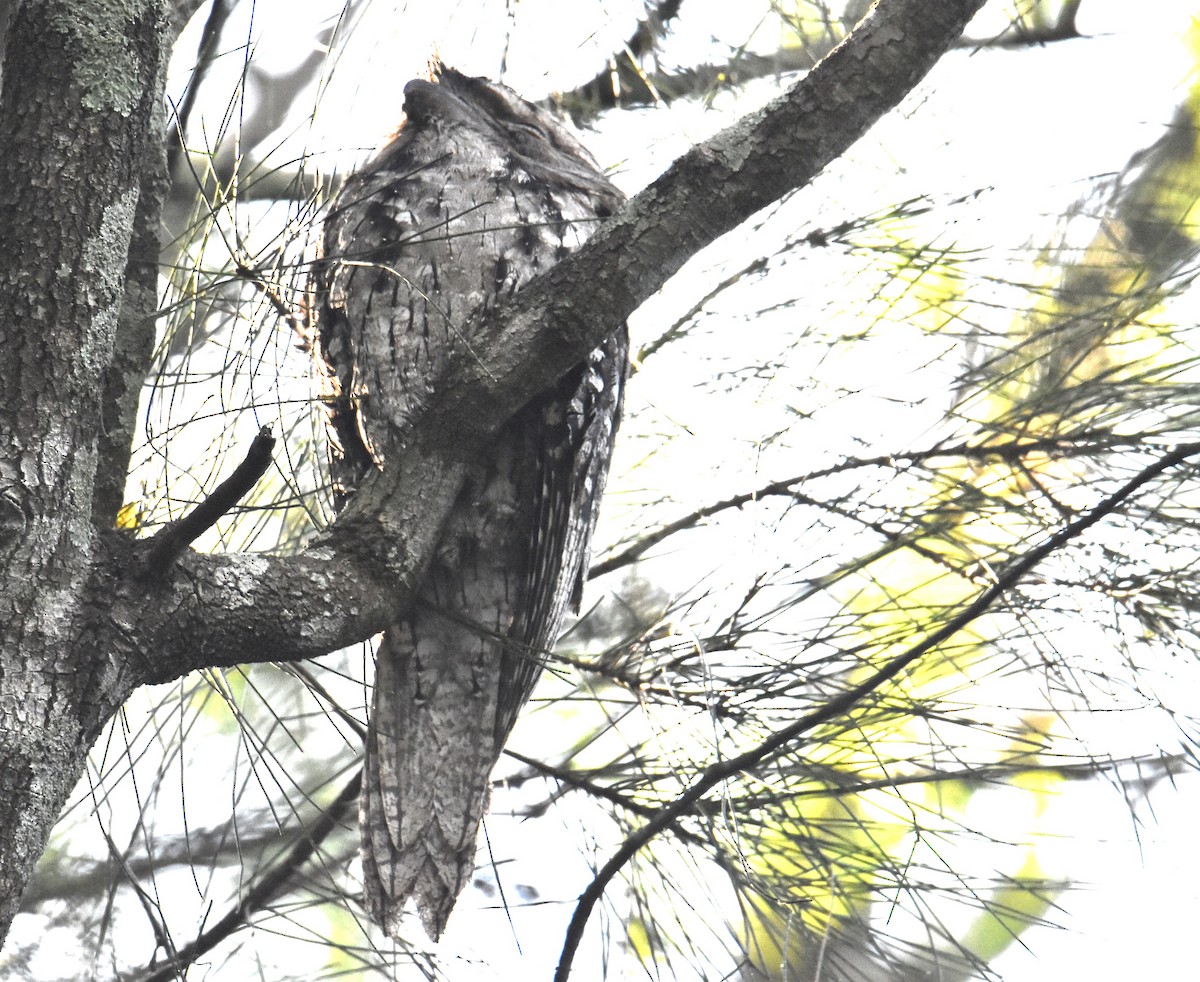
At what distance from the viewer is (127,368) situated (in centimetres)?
133

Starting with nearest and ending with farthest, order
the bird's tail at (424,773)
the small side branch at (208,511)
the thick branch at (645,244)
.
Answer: the small side branch at (208,511) < the thick branch at (645,244) < the bird's tail at (424,773)

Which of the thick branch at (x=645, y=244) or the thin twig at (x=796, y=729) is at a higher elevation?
the thick branch at (x=645, y=244)

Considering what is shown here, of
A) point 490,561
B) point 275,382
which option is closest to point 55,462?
point 275,382

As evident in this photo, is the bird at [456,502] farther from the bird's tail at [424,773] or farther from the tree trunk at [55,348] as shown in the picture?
the tree trunk at [55,348]

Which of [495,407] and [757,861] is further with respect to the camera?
[757,861]

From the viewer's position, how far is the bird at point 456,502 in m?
1.57

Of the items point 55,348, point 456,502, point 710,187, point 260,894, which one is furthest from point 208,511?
point 260,894

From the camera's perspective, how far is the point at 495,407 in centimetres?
136

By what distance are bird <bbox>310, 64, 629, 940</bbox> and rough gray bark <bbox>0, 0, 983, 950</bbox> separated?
0.20 metres

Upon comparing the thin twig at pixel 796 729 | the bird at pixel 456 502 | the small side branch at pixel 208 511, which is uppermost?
the bird at pixel 456 502

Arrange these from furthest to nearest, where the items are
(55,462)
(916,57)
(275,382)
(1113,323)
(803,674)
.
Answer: (1113,323) → (803,674) → (275,382) → (916,57) → (55,462)

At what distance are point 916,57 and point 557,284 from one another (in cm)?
46

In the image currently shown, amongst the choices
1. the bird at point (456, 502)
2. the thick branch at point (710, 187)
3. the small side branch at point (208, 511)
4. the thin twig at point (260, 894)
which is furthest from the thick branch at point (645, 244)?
the thin twig at point (260, 894)

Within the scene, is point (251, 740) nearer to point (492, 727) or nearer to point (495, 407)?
point (492, 727)
